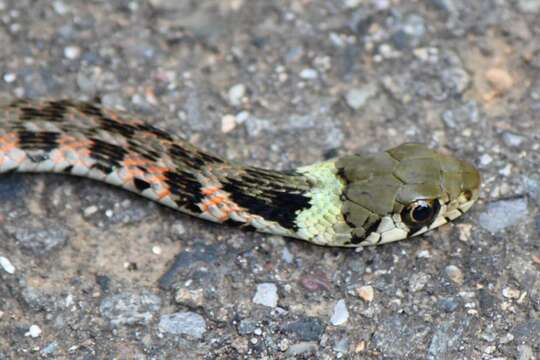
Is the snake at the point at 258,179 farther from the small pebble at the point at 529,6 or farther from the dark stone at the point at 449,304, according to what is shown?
the small pebble at the point at 529,6

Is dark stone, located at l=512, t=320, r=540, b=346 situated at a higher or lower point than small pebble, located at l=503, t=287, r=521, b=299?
lower

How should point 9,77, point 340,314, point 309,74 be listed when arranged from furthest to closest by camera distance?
point 309,74
point 9,77
point 340,314

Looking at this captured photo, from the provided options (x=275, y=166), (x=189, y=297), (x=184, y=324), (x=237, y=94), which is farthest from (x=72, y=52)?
(x=184, y=324)

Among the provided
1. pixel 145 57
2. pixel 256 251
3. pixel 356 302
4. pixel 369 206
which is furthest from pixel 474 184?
pixel 145 57

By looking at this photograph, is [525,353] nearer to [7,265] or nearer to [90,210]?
[90,210]

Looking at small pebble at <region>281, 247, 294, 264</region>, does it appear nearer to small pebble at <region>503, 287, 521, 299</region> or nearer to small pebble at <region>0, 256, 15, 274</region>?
small pebble at <region>503, 287, 521, 299</region>

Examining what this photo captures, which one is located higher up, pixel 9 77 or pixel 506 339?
pixel 9 77

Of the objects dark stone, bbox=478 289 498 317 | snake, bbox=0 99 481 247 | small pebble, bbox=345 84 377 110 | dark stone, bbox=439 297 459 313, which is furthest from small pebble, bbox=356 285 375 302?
small pebble, bbox=345 84 377 110
